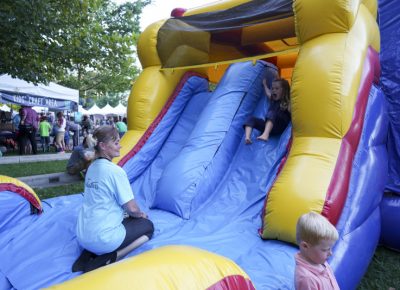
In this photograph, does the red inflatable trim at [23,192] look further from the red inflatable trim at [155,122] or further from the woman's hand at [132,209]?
the woman's hand at [132,209]

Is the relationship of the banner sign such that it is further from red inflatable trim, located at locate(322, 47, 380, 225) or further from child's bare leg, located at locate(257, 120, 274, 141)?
red inflatable trim, located at locate(322, 47, 380, 225)

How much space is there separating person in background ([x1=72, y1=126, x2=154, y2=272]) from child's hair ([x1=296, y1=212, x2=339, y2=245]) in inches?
44.5

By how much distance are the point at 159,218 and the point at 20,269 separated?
1.06m

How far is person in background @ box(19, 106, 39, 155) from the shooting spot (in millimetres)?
8969

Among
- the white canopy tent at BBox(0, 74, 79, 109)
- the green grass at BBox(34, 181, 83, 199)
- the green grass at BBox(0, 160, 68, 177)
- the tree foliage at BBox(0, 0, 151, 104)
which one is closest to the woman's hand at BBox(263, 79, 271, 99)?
the green grass at BBox(34, 181, 83, 199)

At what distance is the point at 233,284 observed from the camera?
1250 mm

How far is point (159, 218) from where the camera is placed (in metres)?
2.83

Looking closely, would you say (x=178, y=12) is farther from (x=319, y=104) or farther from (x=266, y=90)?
(x=319, y=104)

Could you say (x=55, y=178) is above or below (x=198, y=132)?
below

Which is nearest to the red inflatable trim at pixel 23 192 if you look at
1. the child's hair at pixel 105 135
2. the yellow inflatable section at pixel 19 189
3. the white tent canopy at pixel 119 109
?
the yellow inflatable section at pixel 19 189

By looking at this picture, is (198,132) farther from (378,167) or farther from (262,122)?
(378,167)

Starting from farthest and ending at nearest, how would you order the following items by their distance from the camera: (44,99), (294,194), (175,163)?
(44,99) < (175,163) < (294,194)

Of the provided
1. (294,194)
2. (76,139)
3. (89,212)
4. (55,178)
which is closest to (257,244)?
(294,194)

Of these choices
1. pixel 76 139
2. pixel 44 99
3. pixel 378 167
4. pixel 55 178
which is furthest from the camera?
pixel 76 139
